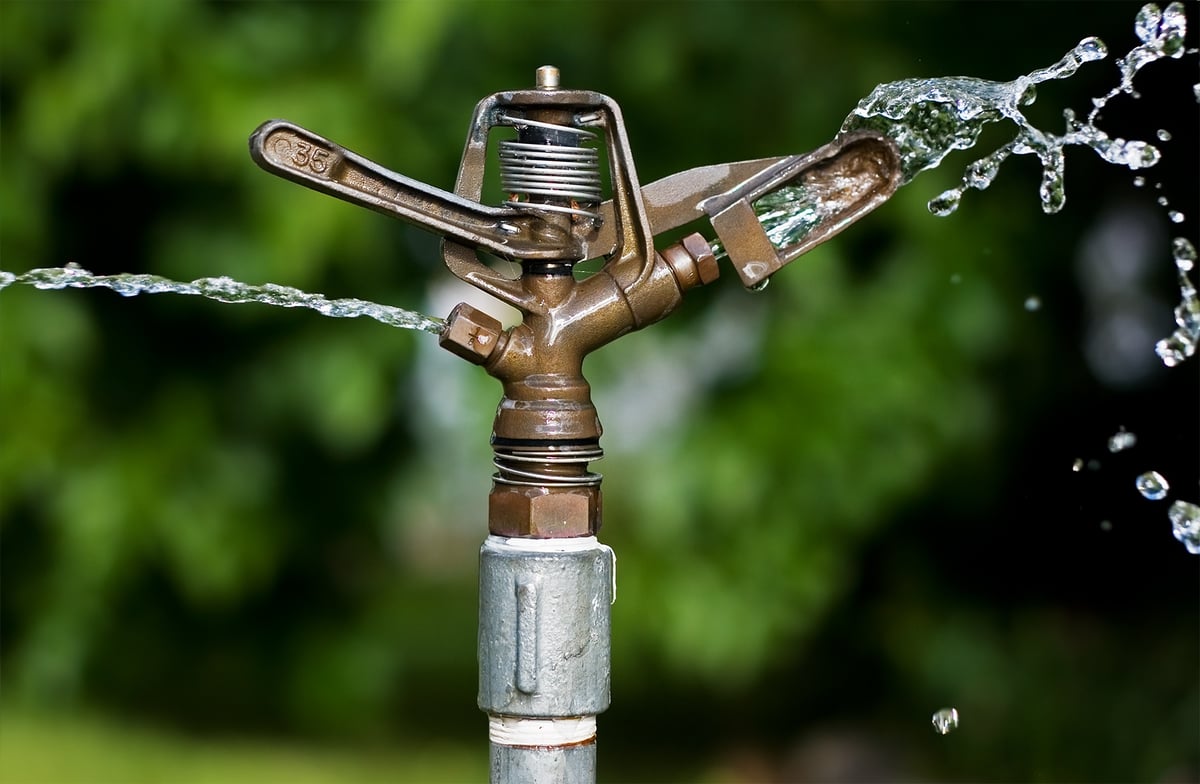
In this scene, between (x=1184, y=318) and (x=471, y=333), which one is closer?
(x=471, y=333)

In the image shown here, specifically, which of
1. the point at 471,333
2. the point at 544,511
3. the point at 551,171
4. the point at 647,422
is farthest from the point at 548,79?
the point at 647,422

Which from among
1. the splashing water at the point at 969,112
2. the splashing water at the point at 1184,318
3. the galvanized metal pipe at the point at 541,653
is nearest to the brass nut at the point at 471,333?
the galvanized metal pipe at the point at 541,653

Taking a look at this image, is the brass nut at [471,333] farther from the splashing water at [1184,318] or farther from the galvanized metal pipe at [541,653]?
the splashing water at [1184,318]

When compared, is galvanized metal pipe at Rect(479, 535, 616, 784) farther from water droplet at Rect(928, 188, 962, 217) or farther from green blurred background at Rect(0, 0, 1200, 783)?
green blurred background at Rect(0, 0, 1200, 783)

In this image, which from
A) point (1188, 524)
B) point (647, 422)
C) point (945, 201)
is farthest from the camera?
point (647, 422)

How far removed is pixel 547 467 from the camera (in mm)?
880

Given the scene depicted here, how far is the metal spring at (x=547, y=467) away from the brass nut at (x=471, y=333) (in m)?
0.07

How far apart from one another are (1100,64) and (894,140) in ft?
5.30

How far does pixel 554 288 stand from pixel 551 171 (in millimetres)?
74

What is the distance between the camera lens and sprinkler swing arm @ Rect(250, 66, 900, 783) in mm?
875

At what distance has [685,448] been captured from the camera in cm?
228

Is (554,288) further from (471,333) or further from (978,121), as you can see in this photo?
(978,121)

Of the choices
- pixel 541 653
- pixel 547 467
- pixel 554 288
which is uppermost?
pixel 554 288

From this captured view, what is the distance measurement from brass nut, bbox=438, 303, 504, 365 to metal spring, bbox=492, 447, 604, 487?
0.22 feet
